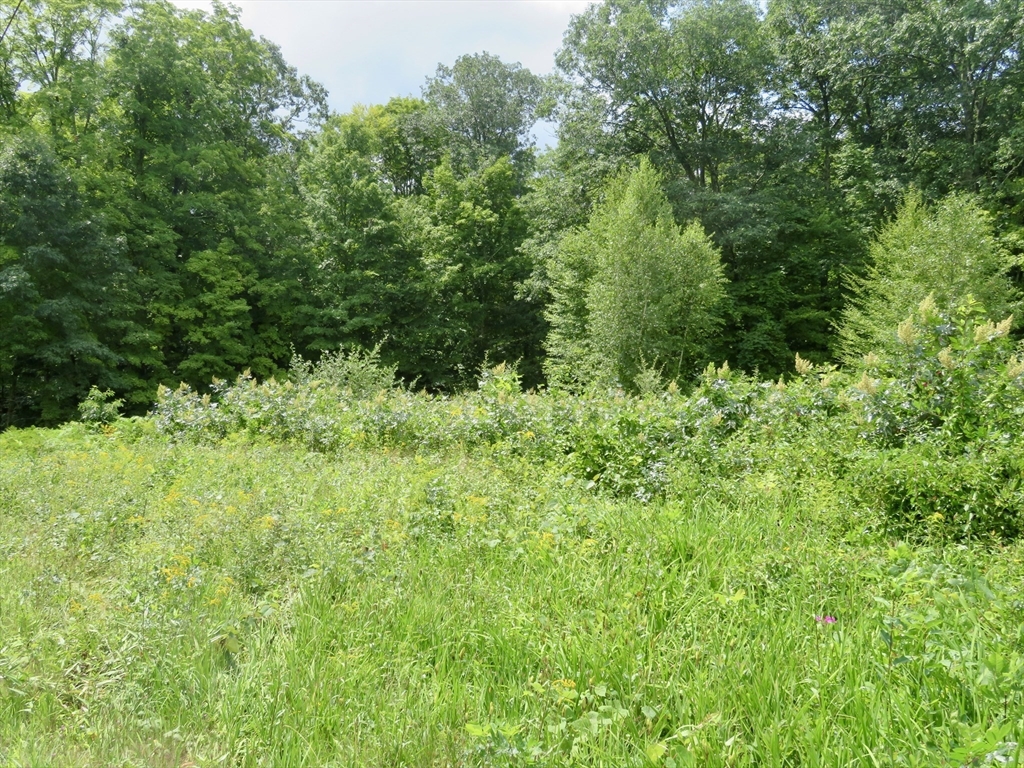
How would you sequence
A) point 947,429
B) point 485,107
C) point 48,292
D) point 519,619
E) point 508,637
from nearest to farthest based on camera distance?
point 508,637 < point 519,619 < point 947,429 < point 48,292 < point 485,107

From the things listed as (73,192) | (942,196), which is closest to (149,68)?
(73,192)

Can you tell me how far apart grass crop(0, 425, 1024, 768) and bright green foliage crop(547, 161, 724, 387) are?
1205 centimetres

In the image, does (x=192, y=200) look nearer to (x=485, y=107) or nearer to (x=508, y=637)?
(x=485, y=107)

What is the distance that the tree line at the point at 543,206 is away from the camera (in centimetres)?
1487

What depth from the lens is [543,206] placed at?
2159cm

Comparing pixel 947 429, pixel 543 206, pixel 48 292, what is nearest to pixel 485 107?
pixel 543 206

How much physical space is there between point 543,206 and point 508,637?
20719 millimetres

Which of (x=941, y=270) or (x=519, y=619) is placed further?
(x=941, y=270)

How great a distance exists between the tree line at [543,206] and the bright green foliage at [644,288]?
84 millimetres

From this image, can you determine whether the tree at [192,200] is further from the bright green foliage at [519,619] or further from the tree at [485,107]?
the bright green foliage at [519,619]

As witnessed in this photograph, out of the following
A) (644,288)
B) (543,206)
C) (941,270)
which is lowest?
(644,288)

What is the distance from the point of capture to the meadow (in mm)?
1871

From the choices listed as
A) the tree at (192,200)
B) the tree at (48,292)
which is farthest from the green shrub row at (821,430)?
the tree at (192,200)

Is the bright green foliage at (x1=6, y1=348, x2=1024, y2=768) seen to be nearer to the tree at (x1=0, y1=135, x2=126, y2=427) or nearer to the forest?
the forest
